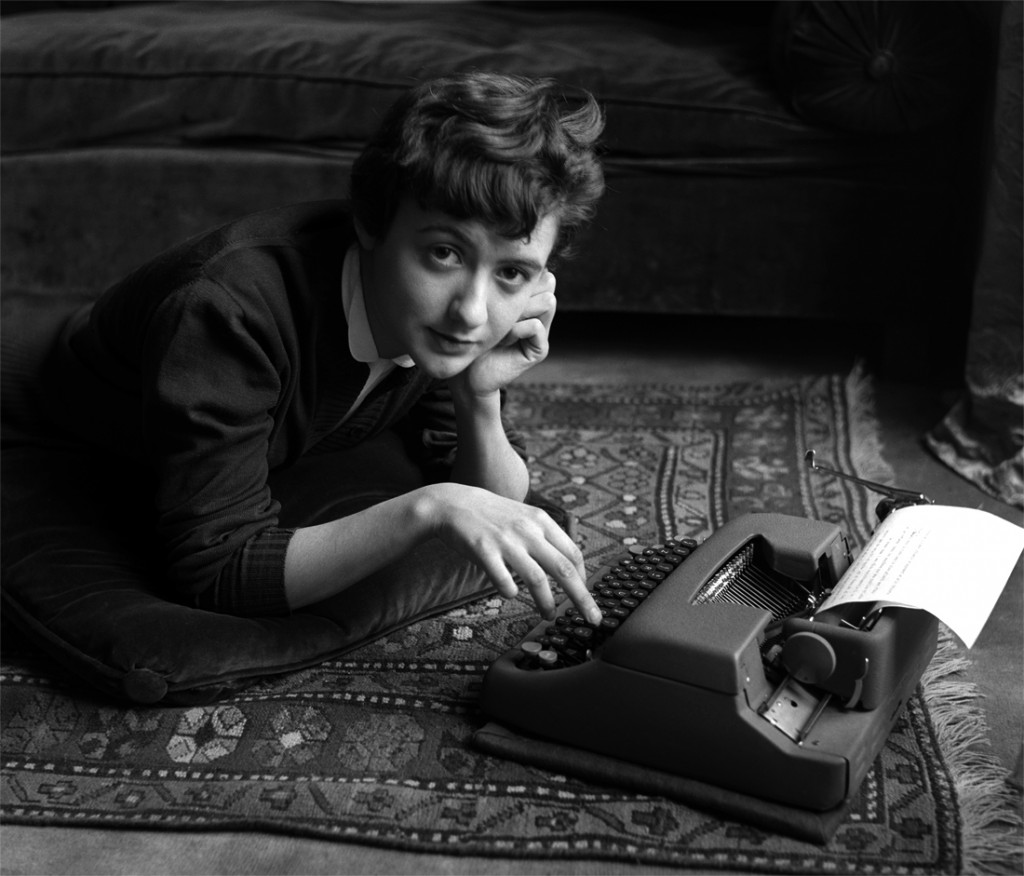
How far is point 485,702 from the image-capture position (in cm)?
112

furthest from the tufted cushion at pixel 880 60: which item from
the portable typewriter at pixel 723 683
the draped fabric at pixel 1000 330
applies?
the portable typewriter at pixel 723 683

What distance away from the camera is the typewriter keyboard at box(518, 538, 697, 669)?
Result: 1.09 metres

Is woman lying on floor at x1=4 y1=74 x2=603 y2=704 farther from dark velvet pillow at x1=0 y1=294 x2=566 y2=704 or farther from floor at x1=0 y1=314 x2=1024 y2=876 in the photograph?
floor at x1=0 y1=314 x2=1024 y2=876

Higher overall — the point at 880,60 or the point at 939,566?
the point at 880,60

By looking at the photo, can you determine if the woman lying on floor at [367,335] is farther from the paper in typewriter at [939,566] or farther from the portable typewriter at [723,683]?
the paper in typewriter at [939,566]

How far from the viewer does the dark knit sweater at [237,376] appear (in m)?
1.20

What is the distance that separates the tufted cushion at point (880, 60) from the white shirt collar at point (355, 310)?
106 centimetres

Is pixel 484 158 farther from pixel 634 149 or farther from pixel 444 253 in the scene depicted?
pixel 634 149

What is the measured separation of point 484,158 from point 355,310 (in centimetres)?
24

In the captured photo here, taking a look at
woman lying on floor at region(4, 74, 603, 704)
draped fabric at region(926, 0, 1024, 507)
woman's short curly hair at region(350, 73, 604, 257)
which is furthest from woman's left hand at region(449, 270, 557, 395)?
draped fabric at region(926, 0, 1024, 507)

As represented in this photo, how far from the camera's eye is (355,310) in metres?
1.29

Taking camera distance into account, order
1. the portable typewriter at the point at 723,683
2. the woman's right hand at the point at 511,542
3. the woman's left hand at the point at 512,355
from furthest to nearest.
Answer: the woman's left hand at the point at 512,355
the woman's right hand at the point at 511,542
the portable typewriter at the point at 723,683

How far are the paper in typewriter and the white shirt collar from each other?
0.56 meters

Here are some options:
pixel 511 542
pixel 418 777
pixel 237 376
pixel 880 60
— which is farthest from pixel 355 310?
pixel 880 60
